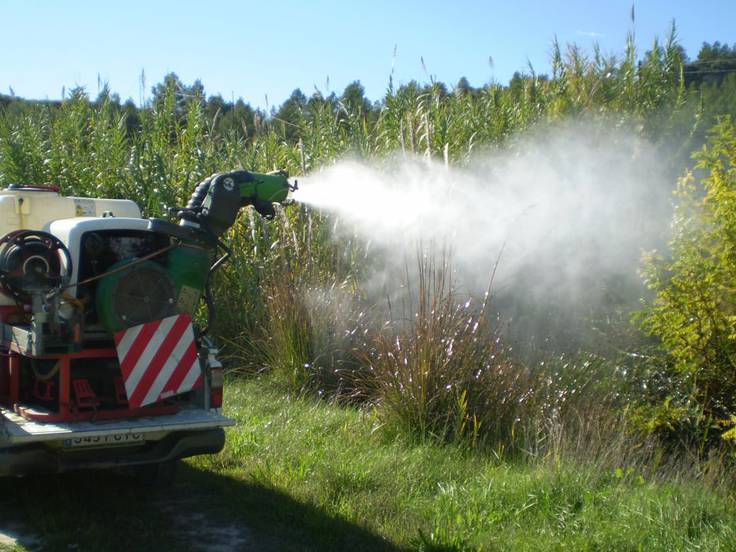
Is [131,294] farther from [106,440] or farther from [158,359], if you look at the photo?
[106,440]

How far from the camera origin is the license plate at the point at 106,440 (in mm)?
5215

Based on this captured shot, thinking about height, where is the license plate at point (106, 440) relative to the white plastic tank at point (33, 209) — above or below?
below

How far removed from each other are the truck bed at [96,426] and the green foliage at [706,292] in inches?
128

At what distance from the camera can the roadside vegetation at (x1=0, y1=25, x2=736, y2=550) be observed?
18.1ft

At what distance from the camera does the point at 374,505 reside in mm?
5676

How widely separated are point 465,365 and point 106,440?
9.22 feet

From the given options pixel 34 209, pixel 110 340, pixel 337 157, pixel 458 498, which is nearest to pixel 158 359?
pixel 110 340

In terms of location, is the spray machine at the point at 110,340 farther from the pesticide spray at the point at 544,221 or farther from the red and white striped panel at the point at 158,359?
the pesticide spray at the point at 544,221

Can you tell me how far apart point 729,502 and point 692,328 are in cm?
127

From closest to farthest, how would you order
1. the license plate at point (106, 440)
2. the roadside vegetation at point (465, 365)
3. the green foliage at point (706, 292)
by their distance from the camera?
1. the license plate at point (106, 440)
2. the roadside vegetation at point (465, 365)
3. the green foliage at point (706, 292)

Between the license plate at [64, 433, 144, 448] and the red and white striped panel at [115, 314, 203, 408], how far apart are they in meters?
0.20

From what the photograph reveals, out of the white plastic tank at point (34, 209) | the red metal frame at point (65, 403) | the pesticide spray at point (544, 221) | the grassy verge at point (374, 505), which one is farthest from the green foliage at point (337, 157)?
the white plastic tank at point (34, 209)

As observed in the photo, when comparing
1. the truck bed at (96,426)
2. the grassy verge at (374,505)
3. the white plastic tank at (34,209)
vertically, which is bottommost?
the grassy verge at (374,505)

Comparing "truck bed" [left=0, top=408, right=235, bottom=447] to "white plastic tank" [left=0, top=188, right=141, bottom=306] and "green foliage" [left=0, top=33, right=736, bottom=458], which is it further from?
"green foliage" [left=0, top=33, right=736, bottom=458]
